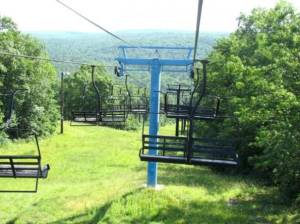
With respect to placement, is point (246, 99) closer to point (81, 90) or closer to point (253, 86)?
point (253, 86)

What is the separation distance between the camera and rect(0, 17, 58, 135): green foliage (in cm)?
4491

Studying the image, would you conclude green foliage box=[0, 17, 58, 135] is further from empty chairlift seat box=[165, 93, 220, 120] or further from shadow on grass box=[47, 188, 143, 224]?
empty chairlift seat box=[165, 93, 220, 120]

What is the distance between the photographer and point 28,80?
4700 cm

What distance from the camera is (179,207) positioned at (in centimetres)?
1638

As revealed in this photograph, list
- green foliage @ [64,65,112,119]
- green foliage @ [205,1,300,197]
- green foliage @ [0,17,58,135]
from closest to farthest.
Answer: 1. green foliage @ [205,1,300,197]
2. green foliage @ [0,17,58,135]
3. green foliage @ [64,65,112,119]

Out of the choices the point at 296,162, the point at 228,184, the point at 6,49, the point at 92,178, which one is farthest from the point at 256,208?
the point at 6,49

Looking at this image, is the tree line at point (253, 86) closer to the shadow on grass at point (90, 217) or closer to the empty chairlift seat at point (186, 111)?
the empty chairlift seat at point (186, 111)

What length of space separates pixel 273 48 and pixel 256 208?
7.27 metres

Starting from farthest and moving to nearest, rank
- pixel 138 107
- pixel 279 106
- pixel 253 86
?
pixel 253 86
pixel 138 107
pixel 279 106

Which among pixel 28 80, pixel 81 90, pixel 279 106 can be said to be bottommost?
pixel 81 90

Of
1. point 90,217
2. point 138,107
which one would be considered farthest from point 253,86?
point 90,217

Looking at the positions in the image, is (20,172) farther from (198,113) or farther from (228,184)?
(228,184)

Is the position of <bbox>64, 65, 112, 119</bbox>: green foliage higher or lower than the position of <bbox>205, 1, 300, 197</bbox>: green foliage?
lower

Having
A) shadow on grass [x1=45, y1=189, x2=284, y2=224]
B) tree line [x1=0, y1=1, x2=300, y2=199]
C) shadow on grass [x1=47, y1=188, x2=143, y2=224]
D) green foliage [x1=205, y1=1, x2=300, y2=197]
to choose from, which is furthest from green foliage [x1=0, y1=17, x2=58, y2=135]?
shadow on grass [x1=45, y1=189, x2=284, y2=224]
